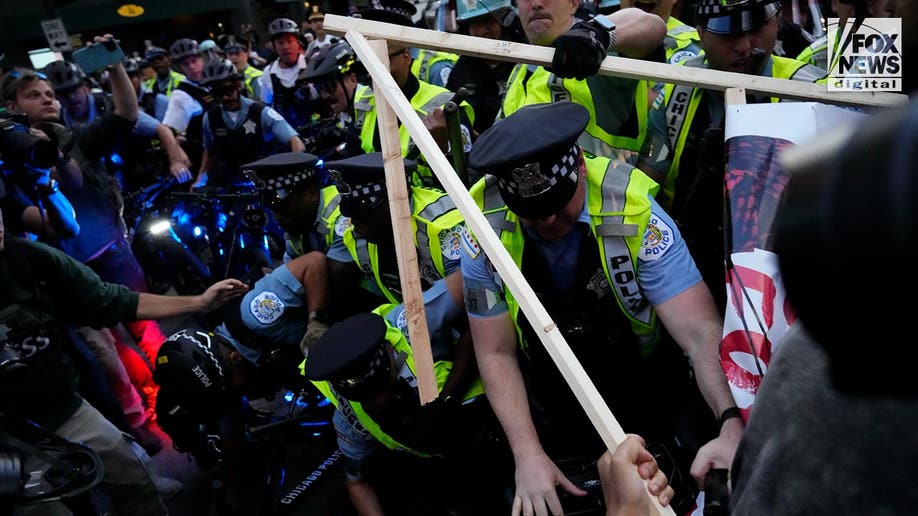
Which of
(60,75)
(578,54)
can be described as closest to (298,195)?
(578,54)

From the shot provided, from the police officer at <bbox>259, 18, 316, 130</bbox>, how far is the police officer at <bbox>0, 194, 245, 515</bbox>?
189 inches

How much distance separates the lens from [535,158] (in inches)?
75.0

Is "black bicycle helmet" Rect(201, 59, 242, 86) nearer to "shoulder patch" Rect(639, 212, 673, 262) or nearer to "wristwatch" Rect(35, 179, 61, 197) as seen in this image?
"wristwatch" Rect(35, 179, 61, 197)

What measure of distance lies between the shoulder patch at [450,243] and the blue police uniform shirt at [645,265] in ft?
2.14

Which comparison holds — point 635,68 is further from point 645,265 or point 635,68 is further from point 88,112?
point 88,112

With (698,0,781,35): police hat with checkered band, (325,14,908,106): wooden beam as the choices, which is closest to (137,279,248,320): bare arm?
(325,14,908,106): wooden beam

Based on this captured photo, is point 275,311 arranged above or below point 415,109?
below

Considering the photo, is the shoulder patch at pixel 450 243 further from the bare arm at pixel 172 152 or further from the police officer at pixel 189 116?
the police officer at pixel 189 116

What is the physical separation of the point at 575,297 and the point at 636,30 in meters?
1.14

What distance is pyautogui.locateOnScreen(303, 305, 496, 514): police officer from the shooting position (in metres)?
2.55

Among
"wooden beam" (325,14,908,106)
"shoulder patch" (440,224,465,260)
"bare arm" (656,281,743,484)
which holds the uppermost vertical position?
"wooden beam" (325,14,908,106)

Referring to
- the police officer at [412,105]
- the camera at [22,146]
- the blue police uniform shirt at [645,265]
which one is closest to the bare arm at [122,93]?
the camera at [22,146]

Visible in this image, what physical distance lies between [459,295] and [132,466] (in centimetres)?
180

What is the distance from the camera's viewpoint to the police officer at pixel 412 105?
11.6 feet
